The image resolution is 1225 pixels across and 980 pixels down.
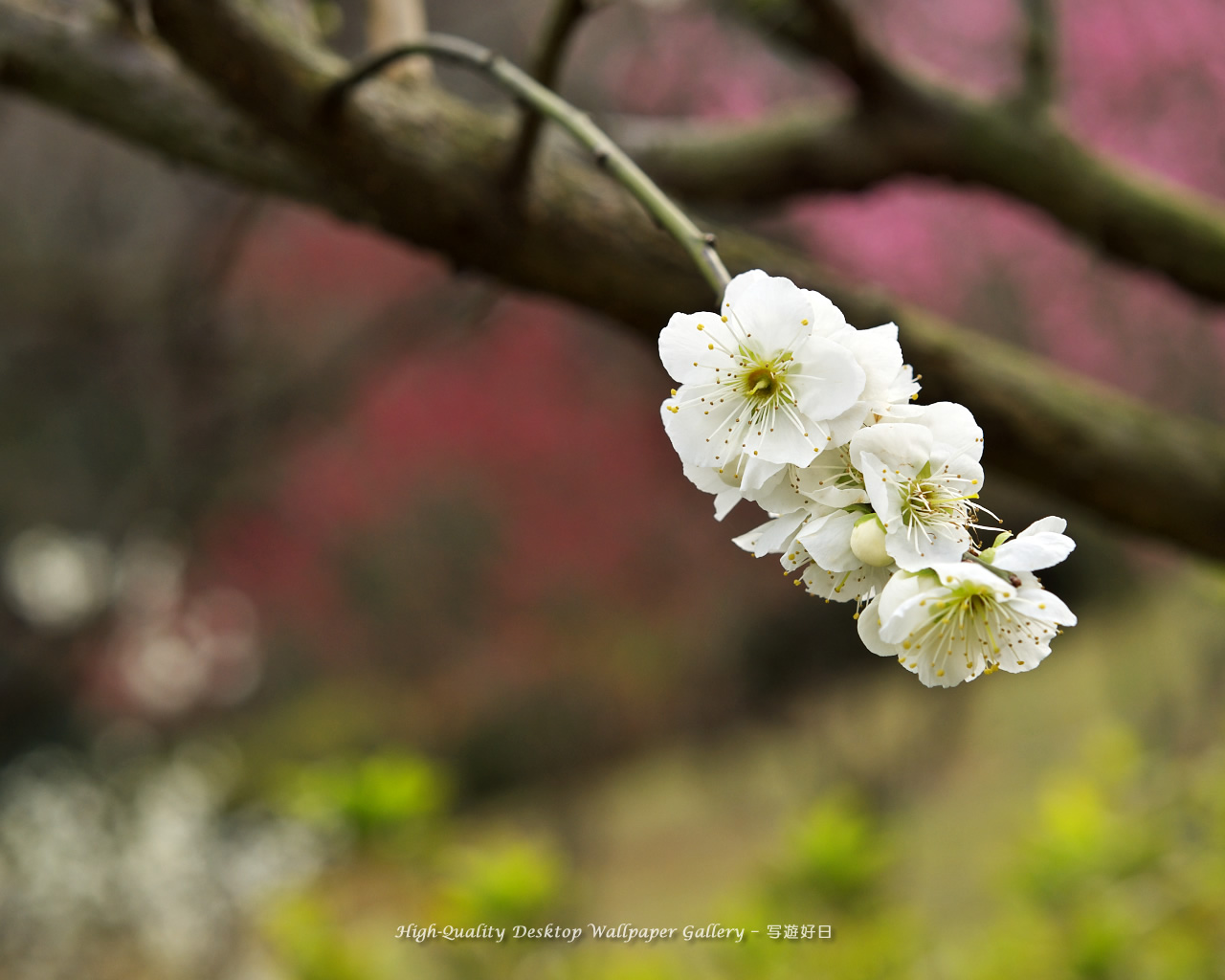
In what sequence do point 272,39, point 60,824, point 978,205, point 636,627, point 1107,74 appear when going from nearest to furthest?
point 272,39
point 1107,74
point 978,205
point 60,824
point 636,627

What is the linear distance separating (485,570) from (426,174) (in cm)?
367

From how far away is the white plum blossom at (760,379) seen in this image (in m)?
0.53

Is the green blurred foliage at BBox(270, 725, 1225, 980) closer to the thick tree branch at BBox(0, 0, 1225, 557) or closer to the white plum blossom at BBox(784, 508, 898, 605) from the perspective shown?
the thick tree branch at BBox(0, 0, 1225, 557)

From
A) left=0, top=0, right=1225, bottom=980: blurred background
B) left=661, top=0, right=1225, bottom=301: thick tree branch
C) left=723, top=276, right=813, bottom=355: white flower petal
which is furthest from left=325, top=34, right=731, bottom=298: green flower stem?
left=0, top=0, right=1225, bottom=980: blurred background

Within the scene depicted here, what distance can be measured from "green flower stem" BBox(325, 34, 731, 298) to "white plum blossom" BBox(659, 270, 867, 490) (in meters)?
0.03

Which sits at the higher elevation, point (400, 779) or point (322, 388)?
point (322, 388)

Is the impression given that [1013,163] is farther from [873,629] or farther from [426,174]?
[873,629]

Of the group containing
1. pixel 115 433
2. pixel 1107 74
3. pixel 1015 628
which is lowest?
pixel 1015 628

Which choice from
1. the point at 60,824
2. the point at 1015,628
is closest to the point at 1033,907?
the point at 1015,628

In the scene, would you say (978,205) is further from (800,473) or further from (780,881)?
(800,473)

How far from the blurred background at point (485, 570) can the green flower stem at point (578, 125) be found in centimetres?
205

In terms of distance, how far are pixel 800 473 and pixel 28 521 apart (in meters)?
5.04

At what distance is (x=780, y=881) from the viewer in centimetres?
216

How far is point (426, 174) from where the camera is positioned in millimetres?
1031
